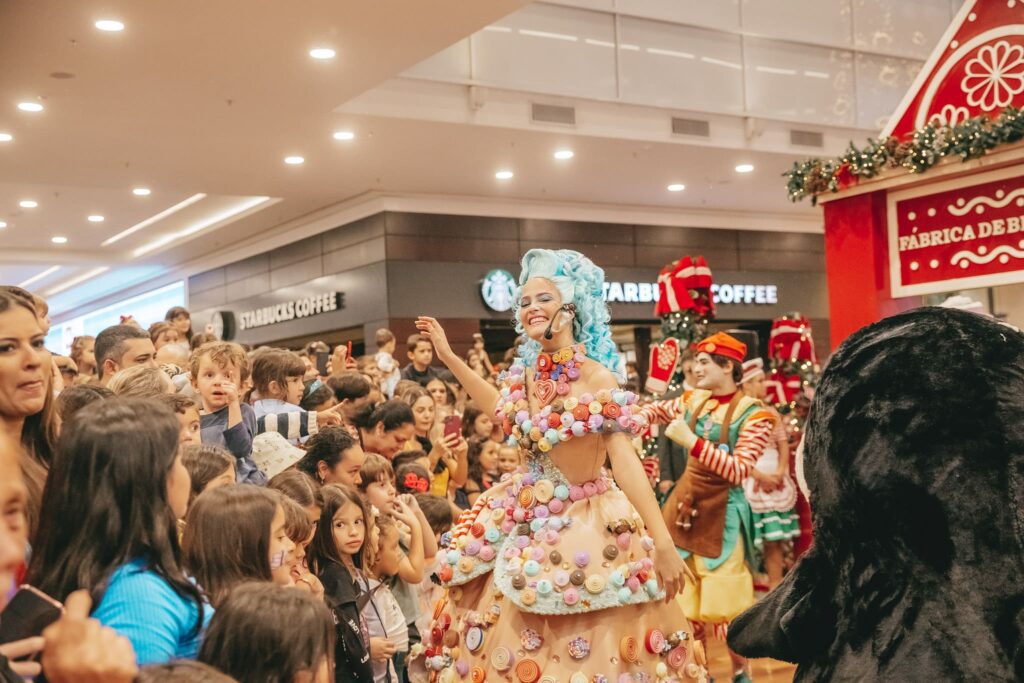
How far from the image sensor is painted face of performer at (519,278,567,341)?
11.7 feet

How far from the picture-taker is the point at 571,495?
11.2ft

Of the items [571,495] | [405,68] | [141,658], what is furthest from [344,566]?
[405,68]

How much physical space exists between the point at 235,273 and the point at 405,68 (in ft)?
25.4

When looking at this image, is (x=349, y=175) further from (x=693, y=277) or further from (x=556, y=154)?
(x=693, y=277)

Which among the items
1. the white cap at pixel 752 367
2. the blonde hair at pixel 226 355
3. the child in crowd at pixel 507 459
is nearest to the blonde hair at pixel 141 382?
the blonde hair at pixel 226 355

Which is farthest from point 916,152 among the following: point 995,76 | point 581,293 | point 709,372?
point 581,293

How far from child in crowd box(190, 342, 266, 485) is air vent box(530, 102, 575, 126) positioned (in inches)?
231

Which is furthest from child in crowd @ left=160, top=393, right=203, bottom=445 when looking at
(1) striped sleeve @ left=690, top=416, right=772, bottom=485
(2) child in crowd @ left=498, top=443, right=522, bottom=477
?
(2) child in crowd @ left=498, top=443, right=522, bottom=477

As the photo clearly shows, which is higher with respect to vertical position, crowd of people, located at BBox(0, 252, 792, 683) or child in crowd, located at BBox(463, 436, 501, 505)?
crowd of people, located at BBox(0, 252, 792, 683)

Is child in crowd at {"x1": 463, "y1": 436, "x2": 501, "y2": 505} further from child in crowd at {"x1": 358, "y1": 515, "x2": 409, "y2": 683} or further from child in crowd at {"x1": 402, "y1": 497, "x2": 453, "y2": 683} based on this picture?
child in crowd at {"x1": 358, "y1": 515, "x2": 409, "y2": 683}

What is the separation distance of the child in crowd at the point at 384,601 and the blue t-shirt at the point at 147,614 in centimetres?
153

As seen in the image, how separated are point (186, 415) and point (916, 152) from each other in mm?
3015

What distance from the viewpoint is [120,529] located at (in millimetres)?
1789

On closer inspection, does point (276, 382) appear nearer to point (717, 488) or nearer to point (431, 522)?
point (431, 522)
